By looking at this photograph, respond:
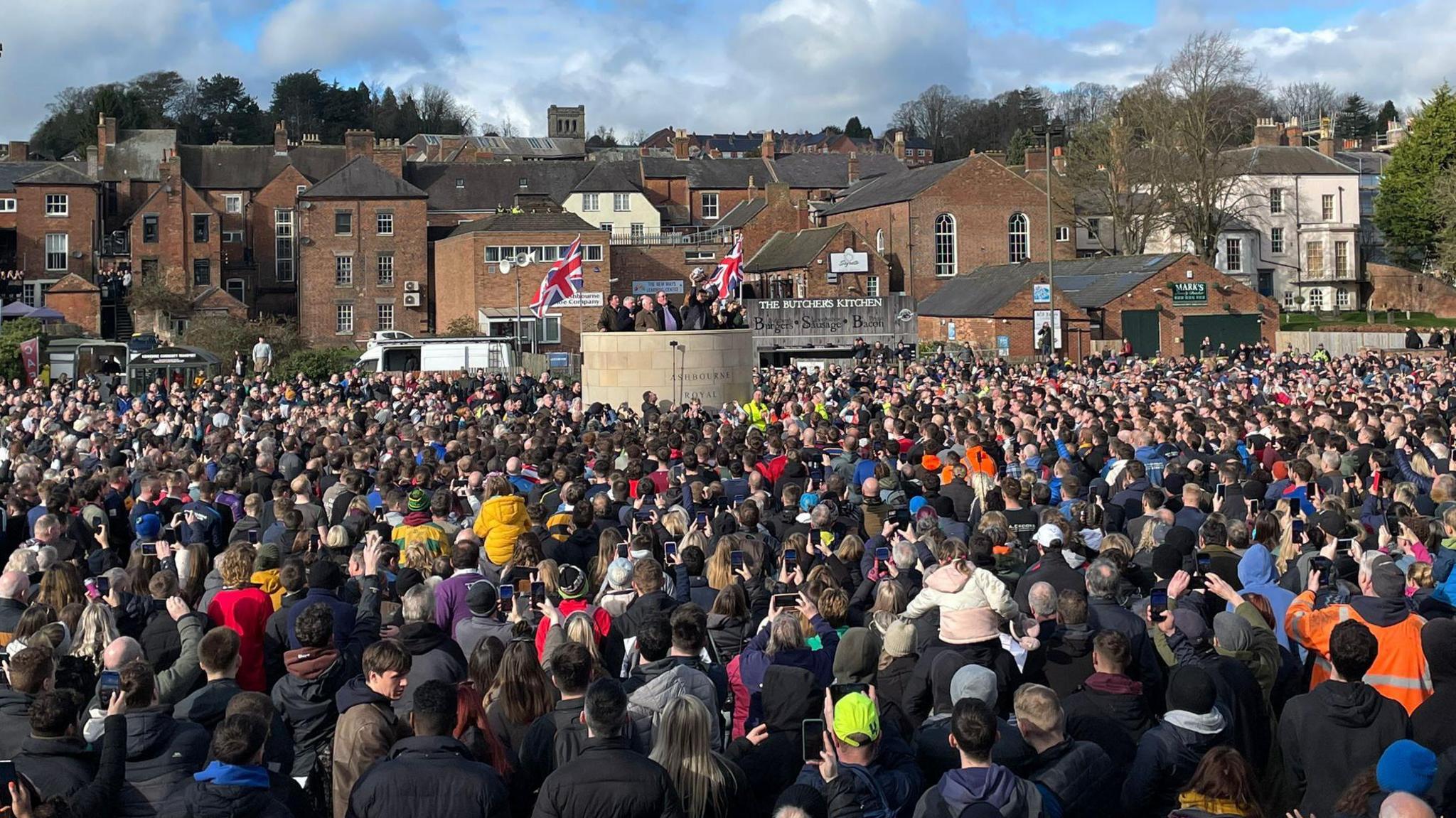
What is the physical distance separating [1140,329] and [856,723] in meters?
47.2

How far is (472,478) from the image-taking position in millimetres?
13094

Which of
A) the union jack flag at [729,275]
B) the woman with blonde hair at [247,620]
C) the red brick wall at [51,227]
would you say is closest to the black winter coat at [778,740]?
the woman with blonde hair at [247,620]

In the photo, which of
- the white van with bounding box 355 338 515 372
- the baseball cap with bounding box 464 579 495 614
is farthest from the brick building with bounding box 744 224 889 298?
the baseball cap with bounding box 464 579 495 614

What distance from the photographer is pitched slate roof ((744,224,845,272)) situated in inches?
2473

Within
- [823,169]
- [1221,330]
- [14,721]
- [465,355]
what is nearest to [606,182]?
[823,169]

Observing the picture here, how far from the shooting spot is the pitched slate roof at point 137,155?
239ft

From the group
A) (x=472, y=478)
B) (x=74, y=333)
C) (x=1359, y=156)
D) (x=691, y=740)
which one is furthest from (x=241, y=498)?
(x=1359, y=156)

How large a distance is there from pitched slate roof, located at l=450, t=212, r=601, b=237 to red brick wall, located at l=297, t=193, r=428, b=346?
108 inches

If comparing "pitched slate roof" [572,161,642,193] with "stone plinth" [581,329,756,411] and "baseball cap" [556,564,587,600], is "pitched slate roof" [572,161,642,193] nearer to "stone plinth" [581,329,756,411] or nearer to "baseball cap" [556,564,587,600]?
"stone plinth" [581,329,756,411]

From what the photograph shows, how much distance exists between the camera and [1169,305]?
51.0 metres

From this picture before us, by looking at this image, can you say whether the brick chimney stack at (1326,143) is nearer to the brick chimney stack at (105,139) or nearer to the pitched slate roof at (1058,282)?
the pitched slate roof at (1058,282)

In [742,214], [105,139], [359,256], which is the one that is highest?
[105,139]

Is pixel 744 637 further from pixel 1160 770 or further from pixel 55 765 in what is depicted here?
pixel 55 765

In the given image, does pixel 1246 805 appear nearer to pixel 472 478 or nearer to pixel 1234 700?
pixel 1234 700
